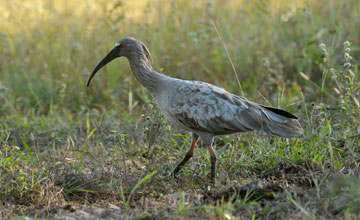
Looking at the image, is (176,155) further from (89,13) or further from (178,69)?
(89,13)

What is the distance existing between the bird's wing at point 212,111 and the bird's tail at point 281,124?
2.9 inches

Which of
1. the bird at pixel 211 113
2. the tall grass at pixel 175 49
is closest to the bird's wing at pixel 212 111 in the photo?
the bird at pixel 211 113

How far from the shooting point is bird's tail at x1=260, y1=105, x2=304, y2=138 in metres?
4.93

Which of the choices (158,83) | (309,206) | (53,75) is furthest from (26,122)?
(309,206)

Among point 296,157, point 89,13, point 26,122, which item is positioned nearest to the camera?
point 296,157

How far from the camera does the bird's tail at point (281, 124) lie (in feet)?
16.2

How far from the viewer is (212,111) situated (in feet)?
16.6

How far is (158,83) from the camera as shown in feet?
17.5

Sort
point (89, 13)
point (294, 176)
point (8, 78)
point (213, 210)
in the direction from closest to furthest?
point (213, 210), point (294, 176), point (8, 78), point (89, 13)

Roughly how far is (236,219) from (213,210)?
0.19 metres

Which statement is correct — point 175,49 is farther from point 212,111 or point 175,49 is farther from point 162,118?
point 212,111

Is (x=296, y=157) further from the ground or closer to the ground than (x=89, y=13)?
closer to the ground

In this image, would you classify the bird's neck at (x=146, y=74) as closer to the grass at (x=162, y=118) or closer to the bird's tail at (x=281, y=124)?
the grass at (x=162, y=118)

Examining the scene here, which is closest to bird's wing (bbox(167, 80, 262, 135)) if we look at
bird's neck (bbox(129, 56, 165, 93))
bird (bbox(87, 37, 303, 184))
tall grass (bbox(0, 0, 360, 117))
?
bird (bbox(87, 37, 303, 184))
